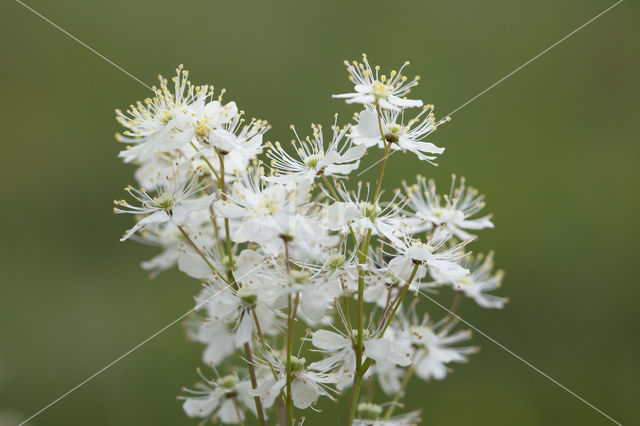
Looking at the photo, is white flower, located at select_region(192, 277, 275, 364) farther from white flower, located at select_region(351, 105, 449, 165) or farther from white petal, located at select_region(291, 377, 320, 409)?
white flower, located at select_region(351, 105, 449, 165)

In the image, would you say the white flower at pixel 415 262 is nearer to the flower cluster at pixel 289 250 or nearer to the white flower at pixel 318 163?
the flower cluster at pixel 289 250

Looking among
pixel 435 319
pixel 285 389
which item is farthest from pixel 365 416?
pixel 435 319

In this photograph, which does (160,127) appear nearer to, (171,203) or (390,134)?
(171,203)

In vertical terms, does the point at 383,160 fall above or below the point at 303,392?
above

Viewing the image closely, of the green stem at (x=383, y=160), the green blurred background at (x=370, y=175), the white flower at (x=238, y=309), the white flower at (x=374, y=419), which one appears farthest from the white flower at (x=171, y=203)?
the green blurred background at (x=370, y=175)

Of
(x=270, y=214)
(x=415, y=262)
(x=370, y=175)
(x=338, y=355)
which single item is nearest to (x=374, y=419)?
(x=338, y=355)
